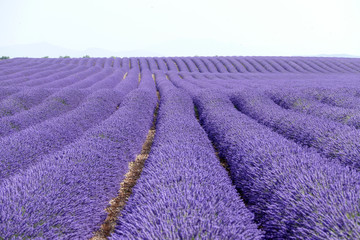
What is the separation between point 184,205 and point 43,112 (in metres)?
7.28

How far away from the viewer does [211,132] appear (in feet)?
21.7

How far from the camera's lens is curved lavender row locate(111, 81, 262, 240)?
2.10 metres

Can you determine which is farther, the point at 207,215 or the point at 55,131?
the point at 55,131

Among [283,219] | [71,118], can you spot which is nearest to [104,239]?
[283,219]

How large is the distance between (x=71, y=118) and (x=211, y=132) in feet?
12.4

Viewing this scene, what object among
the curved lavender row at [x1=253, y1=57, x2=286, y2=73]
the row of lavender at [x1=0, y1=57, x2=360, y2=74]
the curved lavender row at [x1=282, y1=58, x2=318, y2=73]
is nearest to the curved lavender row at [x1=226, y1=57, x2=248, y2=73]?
the row of lavender at [x1=0, y1=57, x2=360, y2=74]

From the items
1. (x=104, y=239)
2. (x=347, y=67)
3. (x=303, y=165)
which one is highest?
(x=347, y=67)

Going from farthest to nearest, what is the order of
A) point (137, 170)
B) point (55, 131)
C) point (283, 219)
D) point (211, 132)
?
point (211, 132)
point (55, 131)
point (137, 170)
point (283, 219)

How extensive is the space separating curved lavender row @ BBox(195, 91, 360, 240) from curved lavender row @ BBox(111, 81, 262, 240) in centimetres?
39

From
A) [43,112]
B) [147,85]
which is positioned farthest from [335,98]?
[147,85]

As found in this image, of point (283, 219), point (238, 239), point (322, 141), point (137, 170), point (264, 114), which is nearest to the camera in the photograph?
point (238, 239)

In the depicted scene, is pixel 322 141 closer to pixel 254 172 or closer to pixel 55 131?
pixel 254 172

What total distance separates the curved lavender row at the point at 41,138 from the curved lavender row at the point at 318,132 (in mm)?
4768

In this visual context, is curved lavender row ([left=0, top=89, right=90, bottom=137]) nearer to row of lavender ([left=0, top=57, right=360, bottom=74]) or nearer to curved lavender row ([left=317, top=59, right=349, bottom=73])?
row of lavender ([left=0, top=57, right=360, bottom=74])
